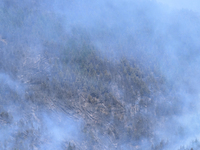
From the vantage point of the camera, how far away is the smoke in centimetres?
3027

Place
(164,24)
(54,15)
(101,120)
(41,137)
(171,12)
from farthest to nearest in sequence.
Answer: (171,12)
(164,24)
(54,15)
(101,120)
(41,137)

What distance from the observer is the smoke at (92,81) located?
3027 cm

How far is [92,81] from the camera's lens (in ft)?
108

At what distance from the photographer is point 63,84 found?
32.5m

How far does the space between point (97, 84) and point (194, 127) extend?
1256 centimetres

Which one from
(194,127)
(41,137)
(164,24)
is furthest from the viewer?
(164,24)

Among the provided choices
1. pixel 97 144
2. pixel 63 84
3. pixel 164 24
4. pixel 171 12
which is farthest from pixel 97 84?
pixel 171 12

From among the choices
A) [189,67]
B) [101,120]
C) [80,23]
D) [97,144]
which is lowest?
[97,144]

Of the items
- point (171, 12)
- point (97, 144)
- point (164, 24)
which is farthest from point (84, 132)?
point (171, 12)

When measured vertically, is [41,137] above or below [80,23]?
below

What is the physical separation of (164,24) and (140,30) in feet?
19.2

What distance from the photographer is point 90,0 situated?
159 ft

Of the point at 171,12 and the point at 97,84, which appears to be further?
the point at 171,12

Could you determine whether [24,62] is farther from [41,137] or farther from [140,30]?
[140,30]
